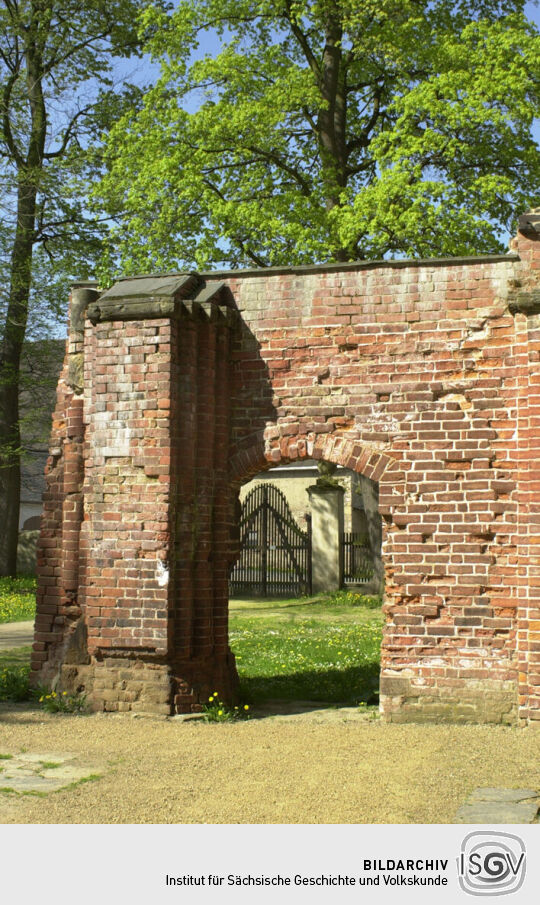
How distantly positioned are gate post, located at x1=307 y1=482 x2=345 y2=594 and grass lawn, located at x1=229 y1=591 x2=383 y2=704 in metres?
0.85

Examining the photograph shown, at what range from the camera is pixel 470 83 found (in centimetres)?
1655

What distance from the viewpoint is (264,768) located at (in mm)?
6043

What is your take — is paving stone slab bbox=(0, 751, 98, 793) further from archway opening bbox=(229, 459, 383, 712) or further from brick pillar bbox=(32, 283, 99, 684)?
archway opening bbox=(229, 459, 383, 712)

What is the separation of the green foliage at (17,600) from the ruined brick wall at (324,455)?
8238 millimetres

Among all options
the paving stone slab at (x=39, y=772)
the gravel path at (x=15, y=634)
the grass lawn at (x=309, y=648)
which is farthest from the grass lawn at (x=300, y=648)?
the paving stone slab at (x=39, y=772)

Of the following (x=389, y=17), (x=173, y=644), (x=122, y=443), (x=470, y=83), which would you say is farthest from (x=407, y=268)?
(x=389, y=17)

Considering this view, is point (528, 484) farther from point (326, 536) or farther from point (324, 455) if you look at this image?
point (326, 536)

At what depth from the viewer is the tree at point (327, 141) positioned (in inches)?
640

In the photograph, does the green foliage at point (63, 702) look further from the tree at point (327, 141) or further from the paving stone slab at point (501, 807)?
the tree at point (327, 141)

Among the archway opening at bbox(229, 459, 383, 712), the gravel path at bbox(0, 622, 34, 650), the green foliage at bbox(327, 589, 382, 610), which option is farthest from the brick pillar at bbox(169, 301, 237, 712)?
the green foliage at bbox(327, 589, 382, 610)

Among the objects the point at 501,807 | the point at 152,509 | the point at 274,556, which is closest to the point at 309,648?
the point at 152,509

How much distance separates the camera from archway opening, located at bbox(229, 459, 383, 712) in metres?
9.41

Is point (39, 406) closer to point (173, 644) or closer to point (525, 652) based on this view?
point (173, 644)

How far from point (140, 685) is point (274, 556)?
13408 millimetres
